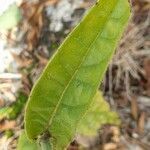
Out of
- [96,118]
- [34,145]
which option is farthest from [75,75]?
[96,118]

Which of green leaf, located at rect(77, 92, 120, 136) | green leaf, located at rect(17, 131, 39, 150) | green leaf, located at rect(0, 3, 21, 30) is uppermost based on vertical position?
green leaf, located at rect(17, 131, 39, 150)

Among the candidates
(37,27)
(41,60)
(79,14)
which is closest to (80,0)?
(79,14)

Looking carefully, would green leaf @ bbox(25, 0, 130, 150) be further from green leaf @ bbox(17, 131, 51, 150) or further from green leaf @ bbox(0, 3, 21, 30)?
green leaf @ bbox(0, 3, 21, 30)

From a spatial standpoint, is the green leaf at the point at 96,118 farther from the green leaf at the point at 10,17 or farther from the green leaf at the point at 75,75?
the green leaf at the point at 75,75

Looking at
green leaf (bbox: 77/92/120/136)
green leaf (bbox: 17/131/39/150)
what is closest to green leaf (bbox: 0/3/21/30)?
green leaf (bbox: 77/92/120/136)

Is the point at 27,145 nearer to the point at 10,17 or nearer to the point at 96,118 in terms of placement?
the point at 96,118

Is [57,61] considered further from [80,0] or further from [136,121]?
[80,0]

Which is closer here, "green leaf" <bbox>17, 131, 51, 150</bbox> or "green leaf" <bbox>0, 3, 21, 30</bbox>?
"green leaf" <bbox>17, 131, 51, 150</bbox>
